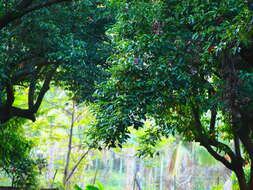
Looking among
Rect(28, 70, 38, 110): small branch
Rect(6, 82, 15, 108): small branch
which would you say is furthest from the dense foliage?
Rect(6, 82, 15, 108): small branch

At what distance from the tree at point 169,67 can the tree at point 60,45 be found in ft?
4.72

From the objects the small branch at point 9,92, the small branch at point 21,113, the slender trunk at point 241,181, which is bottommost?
the slender trunk at point 241,181

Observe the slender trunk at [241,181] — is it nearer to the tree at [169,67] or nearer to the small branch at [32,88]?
the tree at [169,67]

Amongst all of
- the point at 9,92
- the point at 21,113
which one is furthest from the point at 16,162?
the point at 9,92

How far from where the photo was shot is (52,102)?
12266mm

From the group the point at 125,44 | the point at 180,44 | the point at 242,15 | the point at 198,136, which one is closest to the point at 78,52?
the point at 125,44

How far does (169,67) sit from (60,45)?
266 cm

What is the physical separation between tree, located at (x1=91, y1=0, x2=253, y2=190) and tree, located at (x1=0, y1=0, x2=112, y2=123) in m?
1.44

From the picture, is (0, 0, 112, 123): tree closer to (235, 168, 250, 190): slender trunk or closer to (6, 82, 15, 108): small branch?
(6, 82, 15, 108): small branch

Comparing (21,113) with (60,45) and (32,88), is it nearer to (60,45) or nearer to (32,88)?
(32,88)

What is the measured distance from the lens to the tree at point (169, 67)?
14.9ft

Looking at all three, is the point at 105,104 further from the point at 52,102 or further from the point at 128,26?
the point at 52,102

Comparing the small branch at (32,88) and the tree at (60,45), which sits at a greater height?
the tree at (60,45)

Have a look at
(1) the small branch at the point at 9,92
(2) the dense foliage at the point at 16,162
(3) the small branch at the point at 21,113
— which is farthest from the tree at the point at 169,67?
(2) the dense foliage at the point at 16,162
